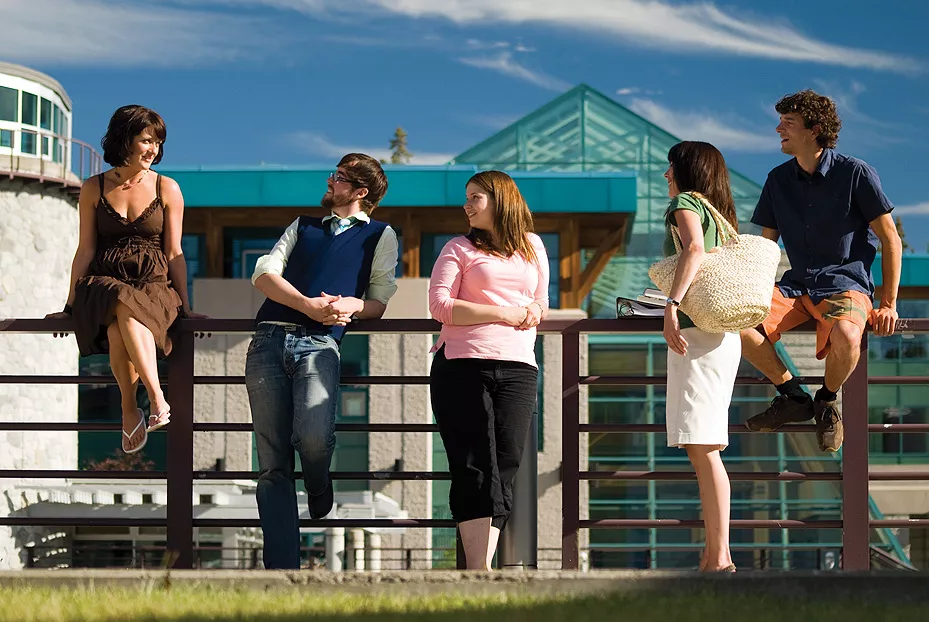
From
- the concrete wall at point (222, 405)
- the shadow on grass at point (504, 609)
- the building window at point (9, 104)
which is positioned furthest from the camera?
the building window at point (9, 104)

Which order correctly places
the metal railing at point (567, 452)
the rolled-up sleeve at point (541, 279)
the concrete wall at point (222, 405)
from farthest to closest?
the concrete wall at point (222, 405), the metal railing at point (567, 452), the rolled-up sleeve at point (541, 279)

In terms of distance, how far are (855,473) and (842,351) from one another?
28.8 inches

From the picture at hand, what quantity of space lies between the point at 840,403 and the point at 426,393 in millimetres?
27541

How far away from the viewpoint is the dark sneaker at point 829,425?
5.57m

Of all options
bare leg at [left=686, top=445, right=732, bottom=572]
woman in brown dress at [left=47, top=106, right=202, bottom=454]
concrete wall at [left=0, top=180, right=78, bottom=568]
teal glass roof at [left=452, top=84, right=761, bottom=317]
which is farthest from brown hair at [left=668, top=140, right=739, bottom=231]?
concrete wall at [left=0, top=180, right=78, bottom=568]

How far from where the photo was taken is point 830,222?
566 cm

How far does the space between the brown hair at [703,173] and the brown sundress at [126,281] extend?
2333 mm

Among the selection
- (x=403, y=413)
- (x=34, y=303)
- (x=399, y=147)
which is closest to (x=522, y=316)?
(x=403, y=413)

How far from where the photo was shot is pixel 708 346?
529 cm

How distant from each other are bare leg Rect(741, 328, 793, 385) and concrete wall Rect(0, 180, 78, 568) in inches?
1319

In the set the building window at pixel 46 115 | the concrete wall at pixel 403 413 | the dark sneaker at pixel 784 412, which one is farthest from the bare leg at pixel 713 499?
the building window at pixel 46 115

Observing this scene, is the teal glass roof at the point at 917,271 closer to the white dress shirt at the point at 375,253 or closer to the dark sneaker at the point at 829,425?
the dark sneaker at the point at 829,425

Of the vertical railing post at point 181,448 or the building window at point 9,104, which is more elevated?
the building window at point 9,104

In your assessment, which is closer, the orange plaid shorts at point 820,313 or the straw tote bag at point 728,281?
the straw tote bag at point 728,281
